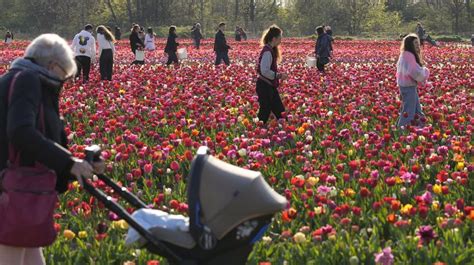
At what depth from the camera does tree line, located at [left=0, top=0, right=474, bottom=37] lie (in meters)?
70.5

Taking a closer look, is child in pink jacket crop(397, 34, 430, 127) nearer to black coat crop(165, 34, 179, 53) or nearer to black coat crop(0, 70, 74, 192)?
black coat crop(0, 70, 74, 192)

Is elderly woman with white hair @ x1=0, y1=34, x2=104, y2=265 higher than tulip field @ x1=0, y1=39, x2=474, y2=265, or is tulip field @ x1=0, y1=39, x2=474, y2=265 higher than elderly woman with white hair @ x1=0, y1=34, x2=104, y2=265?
elderly woman with white hair @ x1=0, y1=34, x2=104, y2=265

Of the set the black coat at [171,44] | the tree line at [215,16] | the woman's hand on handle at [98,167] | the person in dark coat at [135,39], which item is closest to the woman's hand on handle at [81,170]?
the woman's hand on handle at [98,167]

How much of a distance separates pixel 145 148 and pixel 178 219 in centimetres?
398

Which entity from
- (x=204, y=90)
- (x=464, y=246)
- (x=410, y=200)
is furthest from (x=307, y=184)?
(x=204, y=90)

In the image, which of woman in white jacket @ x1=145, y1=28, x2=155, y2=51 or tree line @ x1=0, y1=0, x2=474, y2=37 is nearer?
woman in white jacket @ x1=145, y1=28, x2=155, y2=51

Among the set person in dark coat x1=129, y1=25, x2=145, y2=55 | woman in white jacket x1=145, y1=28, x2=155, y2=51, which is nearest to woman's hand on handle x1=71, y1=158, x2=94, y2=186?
person in dark coat x1=129, y1=25, x2=145, y2=55

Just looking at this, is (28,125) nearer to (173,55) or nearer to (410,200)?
(410,200)

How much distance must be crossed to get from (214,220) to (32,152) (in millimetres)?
996

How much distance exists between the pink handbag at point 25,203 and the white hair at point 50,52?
166 millimetres

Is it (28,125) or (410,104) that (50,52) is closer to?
(28,125)

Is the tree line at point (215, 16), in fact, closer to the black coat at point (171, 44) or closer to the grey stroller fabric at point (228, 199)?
the black coat at point (171, 44)

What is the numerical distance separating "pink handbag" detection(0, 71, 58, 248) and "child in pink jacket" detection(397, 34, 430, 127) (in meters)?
6.58

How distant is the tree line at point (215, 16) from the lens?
7050 cm
